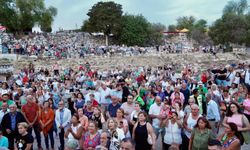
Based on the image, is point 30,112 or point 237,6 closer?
point 30,112

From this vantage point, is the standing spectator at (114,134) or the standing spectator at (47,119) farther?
the standing spectator at (47,119)

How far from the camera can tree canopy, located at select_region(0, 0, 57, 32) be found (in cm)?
5762

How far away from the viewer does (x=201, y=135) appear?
6.06m

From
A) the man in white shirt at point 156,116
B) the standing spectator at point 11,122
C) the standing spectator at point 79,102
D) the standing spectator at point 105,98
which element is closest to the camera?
the standing spectator at point 11,122

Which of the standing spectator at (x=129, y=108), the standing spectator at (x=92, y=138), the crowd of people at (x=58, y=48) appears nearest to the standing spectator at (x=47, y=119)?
the standing spectator at (x=129, y=108)

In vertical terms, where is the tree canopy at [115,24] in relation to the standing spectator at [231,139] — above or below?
above

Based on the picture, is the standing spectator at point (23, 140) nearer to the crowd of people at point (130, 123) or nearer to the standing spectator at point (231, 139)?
the crowd of people at point (130, 123)

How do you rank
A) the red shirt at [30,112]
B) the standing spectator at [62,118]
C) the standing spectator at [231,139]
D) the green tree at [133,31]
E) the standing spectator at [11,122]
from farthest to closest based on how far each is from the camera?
the green tree at [133,31], the red shirt at [30,112], the standing spectator at [62,118], the standing spectator at [11,122], the standing spectator at [231,139]

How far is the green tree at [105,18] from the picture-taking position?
2313 inches

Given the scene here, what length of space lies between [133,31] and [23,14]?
18.2m

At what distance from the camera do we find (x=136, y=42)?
60.8 meters

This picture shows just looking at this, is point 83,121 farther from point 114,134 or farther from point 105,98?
point 105,98

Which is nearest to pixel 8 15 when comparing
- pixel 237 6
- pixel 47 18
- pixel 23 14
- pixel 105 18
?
pixel 23 14

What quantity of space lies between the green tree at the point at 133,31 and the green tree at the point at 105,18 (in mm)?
1243
